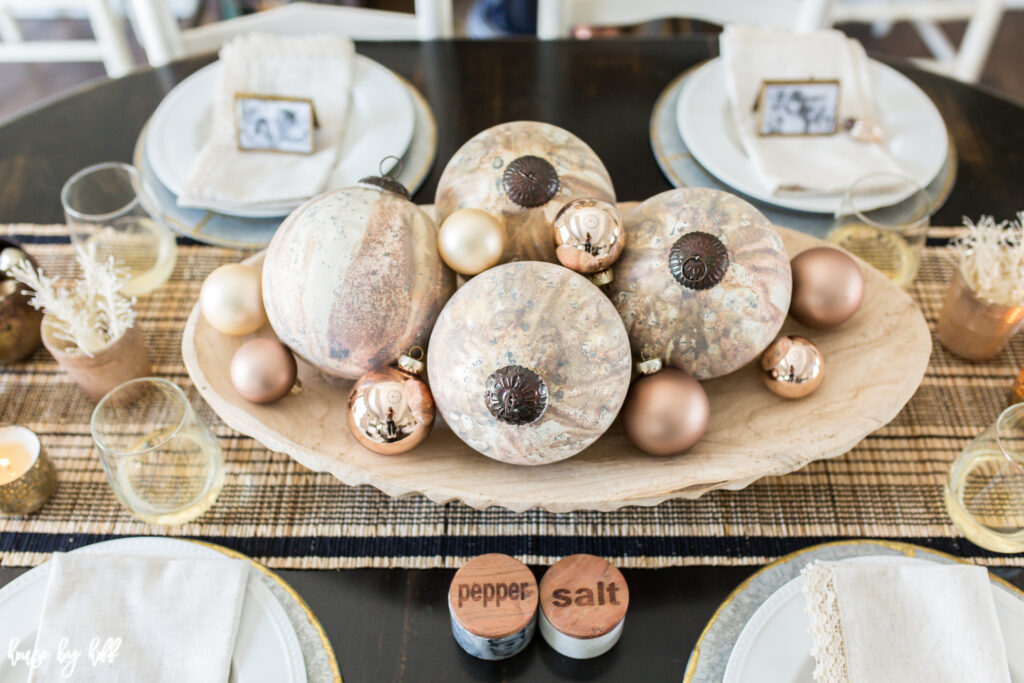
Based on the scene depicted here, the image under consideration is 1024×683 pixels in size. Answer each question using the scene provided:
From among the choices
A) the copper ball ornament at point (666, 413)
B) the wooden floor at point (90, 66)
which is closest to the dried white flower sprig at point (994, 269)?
the copper ball ornament at point (666, 413)

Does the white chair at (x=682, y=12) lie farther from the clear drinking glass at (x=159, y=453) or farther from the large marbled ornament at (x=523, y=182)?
the clear drinking glass at (x=159, y=453)

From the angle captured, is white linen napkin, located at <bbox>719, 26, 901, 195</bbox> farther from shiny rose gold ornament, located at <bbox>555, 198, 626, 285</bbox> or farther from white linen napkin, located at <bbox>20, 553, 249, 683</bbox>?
white linen napkin, located at <bbox>20, 553, 249, 683</bbox>

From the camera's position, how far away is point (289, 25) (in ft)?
4.49

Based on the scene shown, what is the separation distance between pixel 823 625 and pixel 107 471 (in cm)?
63

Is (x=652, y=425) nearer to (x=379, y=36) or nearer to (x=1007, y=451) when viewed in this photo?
(x=1007, y=451)

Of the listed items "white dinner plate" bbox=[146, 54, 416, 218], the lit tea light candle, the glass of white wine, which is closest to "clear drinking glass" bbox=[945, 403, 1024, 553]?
the glass of white wine

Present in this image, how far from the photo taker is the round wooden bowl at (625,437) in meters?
0.66

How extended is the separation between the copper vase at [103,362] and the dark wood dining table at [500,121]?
0.20 m

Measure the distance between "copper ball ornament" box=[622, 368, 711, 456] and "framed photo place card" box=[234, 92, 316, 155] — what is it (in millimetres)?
602

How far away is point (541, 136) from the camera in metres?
0.76

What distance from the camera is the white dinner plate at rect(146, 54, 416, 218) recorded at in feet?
3.29

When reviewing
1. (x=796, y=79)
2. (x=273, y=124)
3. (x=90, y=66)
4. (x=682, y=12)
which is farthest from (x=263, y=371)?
(x=90, y=66)

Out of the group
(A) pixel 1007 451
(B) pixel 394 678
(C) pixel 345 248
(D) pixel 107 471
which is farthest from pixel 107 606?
(A) pixel 1007 451

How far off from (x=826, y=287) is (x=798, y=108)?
1.32ft
